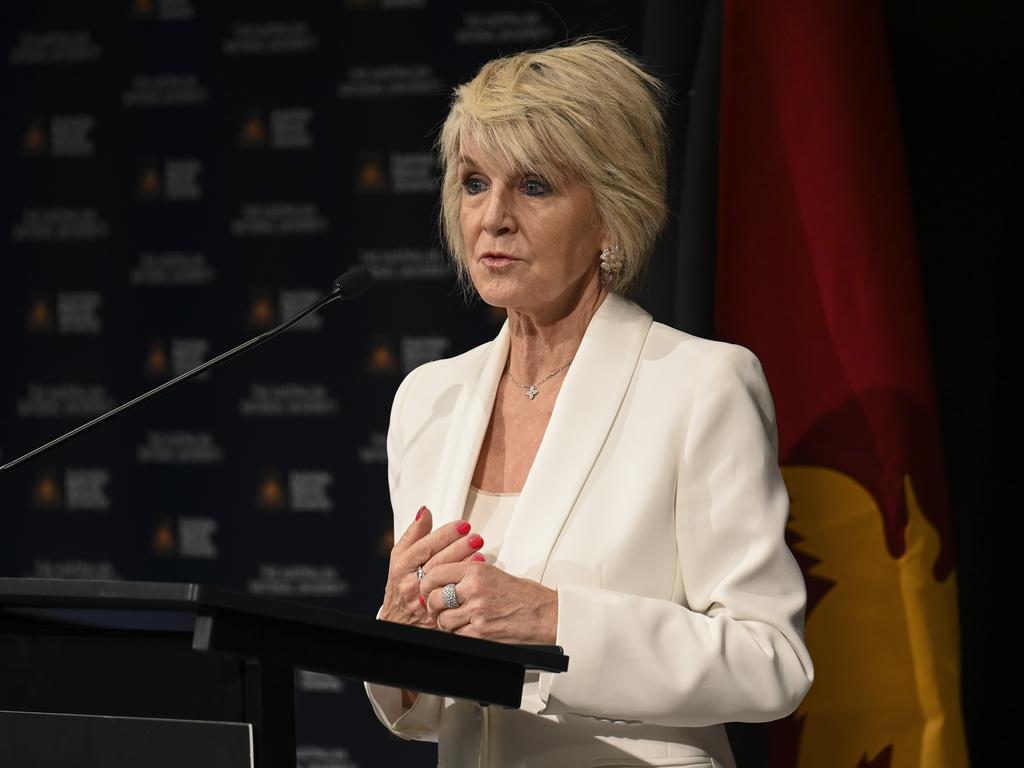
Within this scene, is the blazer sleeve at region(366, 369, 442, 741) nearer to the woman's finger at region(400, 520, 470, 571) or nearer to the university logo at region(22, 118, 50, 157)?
the woman's finger at region(400, 520, 470, 571)

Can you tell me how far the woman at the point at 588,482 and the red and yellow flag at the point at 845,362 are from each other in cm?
66

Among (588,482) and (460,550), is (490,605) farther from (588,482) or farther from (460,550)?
(588,482)

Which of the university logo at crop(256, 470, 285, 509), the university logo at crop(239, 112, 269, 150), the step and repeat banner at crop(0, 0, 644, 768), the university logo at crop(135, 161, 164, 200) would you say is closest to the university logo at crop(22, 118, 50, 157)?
the step and repeat banner at crop(0, 0, 644, 768)

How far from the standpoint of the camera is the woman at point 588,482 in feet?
5.50

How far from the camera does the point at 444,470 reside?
80.9 inches

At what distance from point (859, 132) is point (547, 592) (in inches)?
56.7

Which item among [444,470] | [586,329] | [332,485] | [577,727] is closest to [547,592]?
[577,727]

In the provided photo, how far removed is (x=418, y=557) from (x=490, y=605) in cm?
13

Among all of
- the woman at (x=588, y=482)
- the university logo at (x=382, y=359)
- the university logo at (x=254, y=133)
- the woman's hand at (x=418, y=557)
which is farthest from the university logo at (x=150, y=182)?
the woman's hand at (x=418, y=557)

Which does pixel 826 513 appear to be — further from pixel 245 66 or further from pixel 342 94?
pixel 245 66

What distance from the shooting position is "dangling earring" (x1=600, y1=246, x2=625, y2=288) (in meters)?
2.05

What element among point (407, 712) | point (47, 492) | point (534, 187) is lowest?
point (47, 492)

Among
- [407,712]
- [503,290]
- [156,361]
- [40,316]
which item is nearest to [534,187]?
[503,290]

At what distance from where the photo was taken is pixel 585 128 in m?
1.94
